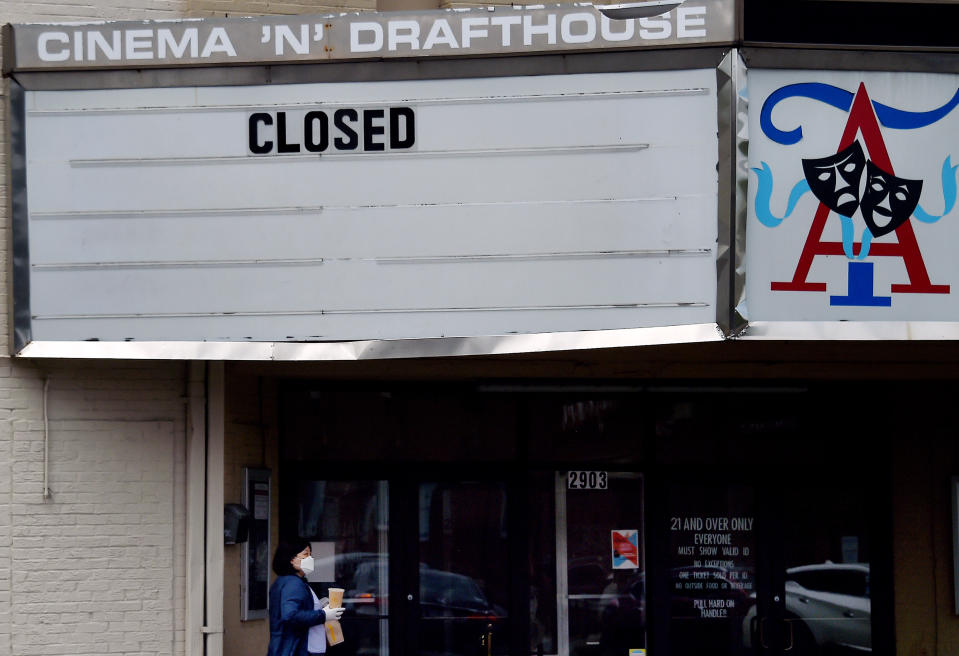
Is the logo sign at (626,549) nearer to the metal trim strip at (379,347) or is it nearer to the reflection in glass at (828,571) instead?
the reflection in glass at (828,571)

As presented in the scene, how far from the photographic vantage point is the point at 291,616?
935 centimetres

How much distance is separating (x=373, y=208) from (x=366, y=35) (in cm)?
116

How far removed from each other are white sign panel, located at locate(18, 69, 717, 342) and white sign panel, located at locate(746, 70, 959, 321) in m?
0.35

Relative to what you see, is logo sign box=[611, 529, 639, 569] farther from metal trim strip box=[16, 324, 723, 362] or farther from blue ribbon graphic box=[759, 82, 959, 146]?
blue ribbon graphic box=[759, 82, 959, 146]

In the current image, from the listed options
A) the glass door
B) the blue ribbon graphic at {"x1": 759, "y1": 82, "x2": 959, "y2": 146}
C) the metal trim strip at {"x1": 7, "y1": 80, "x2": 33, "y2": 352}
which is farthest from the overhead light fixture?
the glass door

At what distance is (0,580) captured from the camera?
31.4 feet

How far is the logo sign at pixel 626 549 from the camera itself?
1155cm

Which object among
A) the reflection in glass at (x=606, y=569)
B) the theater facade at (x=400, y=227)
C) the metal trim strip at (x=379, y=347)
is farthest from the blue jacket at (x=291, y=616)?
the reflection in glass at (x=606, y=569)

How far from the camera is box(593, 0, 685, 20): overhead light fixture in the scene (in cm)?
909

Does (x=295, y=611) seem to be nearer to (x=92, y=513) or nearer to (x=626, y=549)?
(x=92, y=513)

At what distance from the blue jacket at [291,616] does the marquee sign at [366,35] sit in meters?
3.60

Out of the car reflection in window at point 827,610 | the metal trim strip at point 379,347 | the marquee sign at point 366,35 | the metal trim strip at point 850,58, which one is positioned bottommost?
the car reflection in window at point 827,610

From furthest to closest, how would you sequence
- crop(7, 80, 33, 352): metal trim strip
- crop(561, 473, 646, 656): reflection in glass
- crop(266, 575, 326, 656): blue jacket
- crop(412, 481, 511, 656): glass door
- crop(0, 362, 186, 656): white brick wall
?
crop(561, 473, 646, 656): reflection in glass
crop(412, 481, 511, 656): glass door
crop(0, 362, 186, 656): white brick wall
crop(7, 80, 33, 352): metal trim strip
crop(266, 575, 326, 656): blue jacket

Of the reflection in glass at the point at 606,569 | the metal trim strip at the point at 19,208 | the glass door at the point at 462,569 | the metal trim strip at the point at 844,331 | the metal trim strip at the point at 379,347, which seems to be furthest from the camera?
the reflection in glass at the point at 606,569
